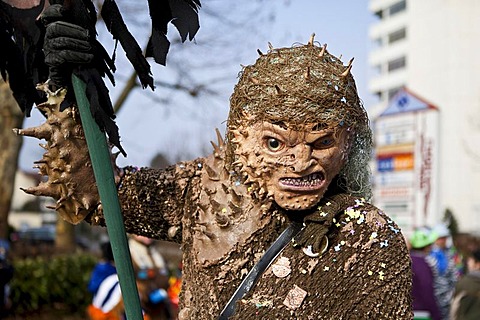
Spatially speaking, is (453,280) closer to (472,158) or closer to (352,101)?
(352,101)

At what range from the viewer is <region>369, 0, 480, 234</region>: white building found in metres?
37.8

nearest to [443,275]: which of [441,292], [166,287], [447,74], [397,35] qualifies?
[441,292]

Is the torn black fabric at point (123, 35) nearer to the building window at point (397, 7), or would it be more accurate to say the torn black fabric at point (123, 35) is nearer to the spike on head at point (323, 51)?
the spike on head at point (323, 51)

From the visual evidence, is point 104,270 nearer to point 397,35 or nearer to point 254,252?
point 254,252


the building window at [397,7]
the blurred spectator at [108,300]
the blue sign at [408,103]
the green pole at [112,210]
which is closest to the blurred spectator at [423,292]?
the blurred spectator at [108,300]

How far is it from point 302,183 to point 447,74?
40147 millimetres

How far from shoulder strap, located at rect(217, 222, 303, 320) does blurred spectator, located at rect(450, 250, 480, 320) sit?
3326mm

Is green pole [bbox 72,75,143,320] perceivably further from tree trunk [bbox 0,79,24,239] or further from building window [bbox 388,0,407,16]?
building window [bbox 388,0,407,16]

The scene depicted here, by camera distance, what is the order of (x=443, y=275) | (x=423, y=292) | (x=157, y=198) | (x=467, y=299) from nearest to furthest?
1. (x=157, y=198)
2. (x=467, y=299)
3. (x=423, y=292)
4. (x=443, y=275)

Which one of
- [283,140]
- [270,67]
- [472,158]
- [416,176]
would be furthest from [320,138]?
[472,158]

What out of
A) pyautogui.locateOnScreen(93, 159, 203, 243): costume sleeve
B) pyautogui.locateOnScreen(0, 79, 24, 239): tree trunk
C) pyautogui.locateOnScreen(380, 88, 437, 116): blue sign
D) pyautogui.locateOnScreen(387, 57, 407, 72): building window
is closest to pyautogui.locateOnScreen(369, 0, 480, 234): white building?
pyautogui.locateOnScreen(387, 57, 407, 72): building window

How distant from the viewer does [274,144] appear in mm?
1979

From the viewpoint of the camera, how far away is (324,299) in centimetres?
195

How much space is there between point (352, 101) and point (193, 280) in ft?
2.34
